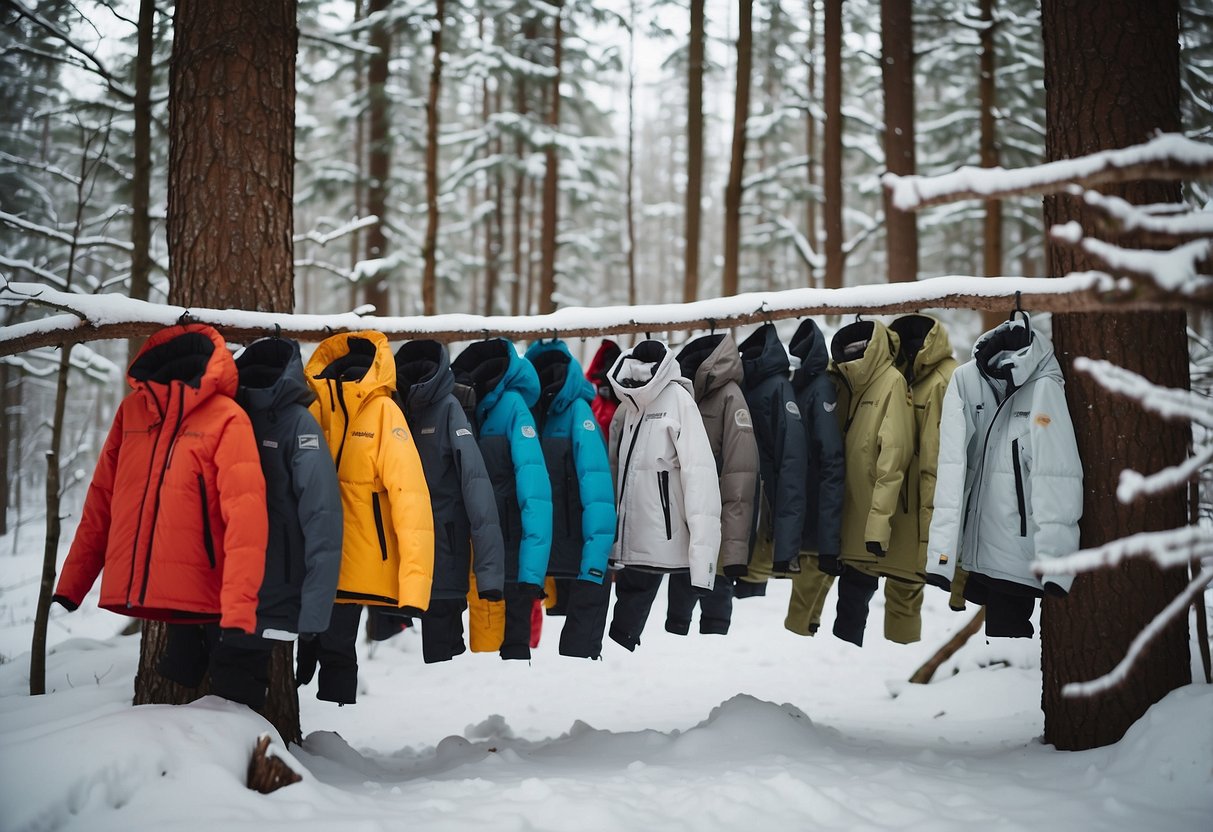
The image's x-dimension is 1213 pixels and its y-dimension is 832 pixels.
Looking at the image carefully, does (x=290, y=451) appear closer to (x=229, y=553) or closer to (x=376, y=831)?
(x=229, y=553)

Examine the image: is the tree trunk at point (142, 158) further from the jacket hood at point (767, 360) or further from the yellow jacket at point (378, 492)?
the jacket hood at point (767, 360)

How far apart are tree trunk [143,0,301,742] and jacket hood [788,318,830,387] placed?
3353 millimetres

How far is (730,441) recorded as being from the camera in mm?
4641

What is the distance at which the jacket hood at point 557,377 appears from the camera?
4.83 m

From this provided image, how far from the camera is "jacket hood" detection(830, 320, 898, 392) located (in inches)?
181

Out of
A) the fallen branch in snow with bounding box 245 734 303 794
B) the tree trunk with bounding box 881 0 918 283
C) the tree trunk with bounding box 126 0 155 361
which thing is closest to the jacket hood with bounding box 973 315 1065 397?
the fallen branch in snow with bounding box 245 734 303 794

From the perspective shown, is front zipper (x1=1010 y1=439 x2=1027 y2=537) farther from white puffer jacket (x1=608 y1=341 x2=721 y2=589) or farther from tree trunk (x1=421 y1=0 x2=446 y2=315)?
A: tree trunk (x1=421 y1=0 x2=446 y2=315)

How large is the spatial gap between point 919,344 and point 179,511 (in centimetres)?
449

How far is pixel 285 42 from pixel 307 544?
3.29 meters

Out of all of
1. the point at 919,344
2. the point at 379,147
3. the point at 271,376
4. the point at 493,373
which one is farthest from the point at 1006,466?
the point at 379,147

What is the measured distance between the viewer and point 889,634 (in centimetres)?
482

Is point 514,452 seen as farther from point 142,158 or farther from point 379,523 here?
point 142,158

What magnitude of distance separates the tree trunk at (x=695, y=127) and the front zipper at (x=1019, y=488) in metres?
7.92

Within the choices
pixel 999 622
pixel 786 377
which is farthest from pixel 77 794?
pixel 999 622
